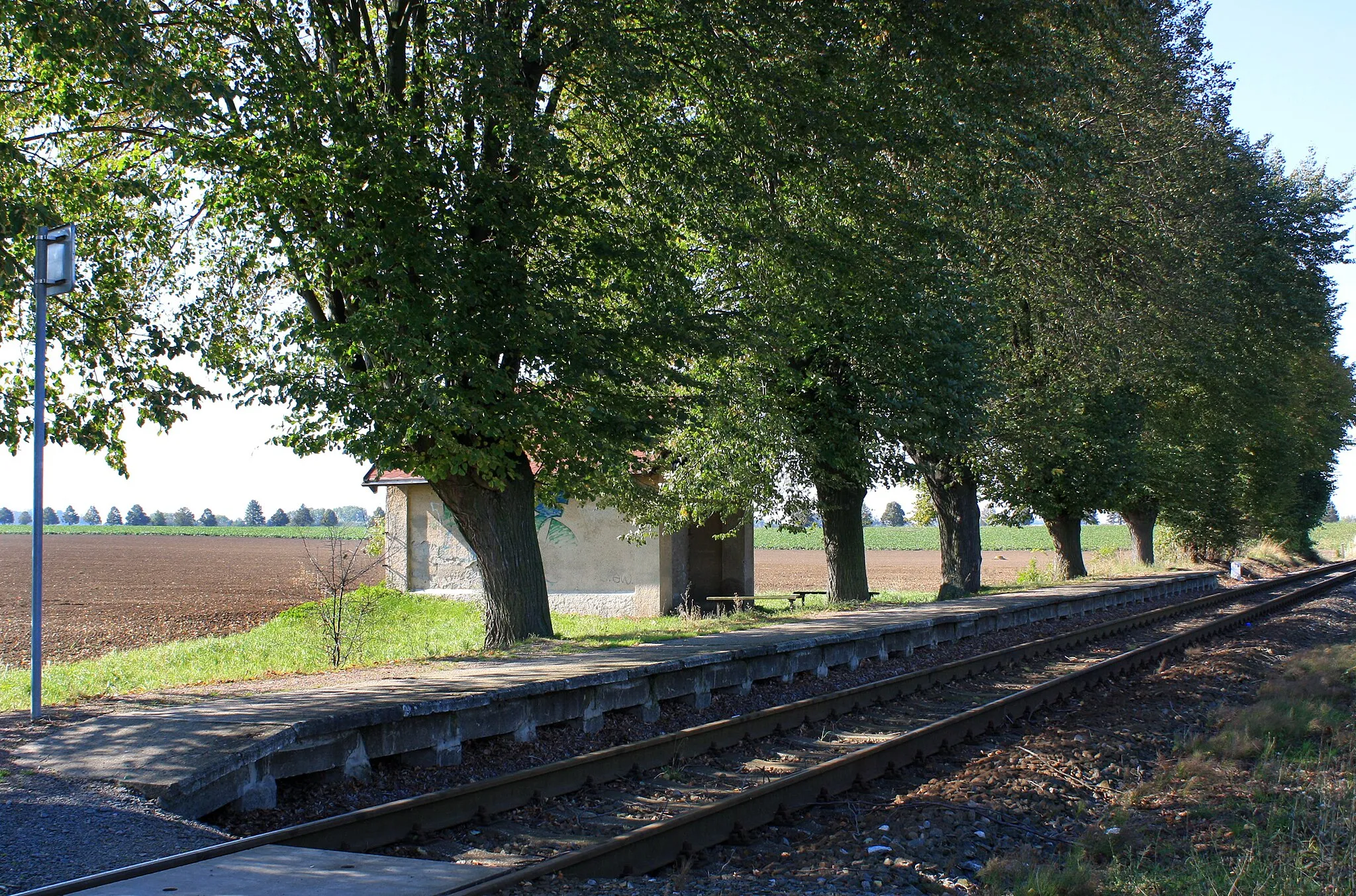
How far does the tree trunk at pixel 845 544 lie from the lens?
22.7m

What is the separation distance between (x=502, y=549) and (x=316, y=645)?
21.2 feet

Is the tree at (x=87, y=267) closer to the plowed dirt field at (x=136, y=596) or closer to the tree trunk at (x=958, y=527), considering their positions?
the plowed dirt field at (x=136, y=596)

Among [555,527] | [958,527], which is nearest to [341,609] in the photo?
[555,527]

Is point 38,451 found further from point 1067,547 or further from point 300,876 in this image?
point 1067,547

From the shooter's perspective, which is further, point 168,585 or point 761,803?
Answer: point 168,585

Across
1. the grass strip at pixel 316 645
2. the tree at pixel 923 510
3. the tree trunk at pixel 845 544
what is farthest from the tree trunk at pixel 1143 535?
the tree trunk at pixel 845 544

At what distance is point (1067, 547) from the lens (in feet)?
114

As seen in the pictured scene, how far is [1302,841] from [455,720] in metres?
6.09

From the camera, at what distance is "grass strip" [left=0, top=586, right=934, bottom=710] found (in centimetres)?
1277

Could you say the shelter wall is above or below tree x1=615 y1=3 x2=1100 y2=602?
below

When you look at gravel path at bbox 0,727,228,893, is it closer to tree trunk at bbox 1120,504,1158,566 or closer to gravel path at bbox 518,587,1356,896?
gravel path at bbox 518,587,1356,896

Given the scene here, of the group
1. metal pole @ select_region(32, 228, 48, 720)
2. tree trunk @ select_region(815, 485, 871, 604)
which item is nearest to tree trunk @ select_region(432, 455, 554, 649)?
metal pole @ select_region(32, 228, 48, 720)

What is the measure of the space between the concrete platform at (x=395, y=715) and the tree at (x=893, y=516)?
150 meters

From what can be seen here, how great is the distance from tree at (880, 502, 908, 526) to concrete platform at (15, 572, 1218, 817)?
150165mm
